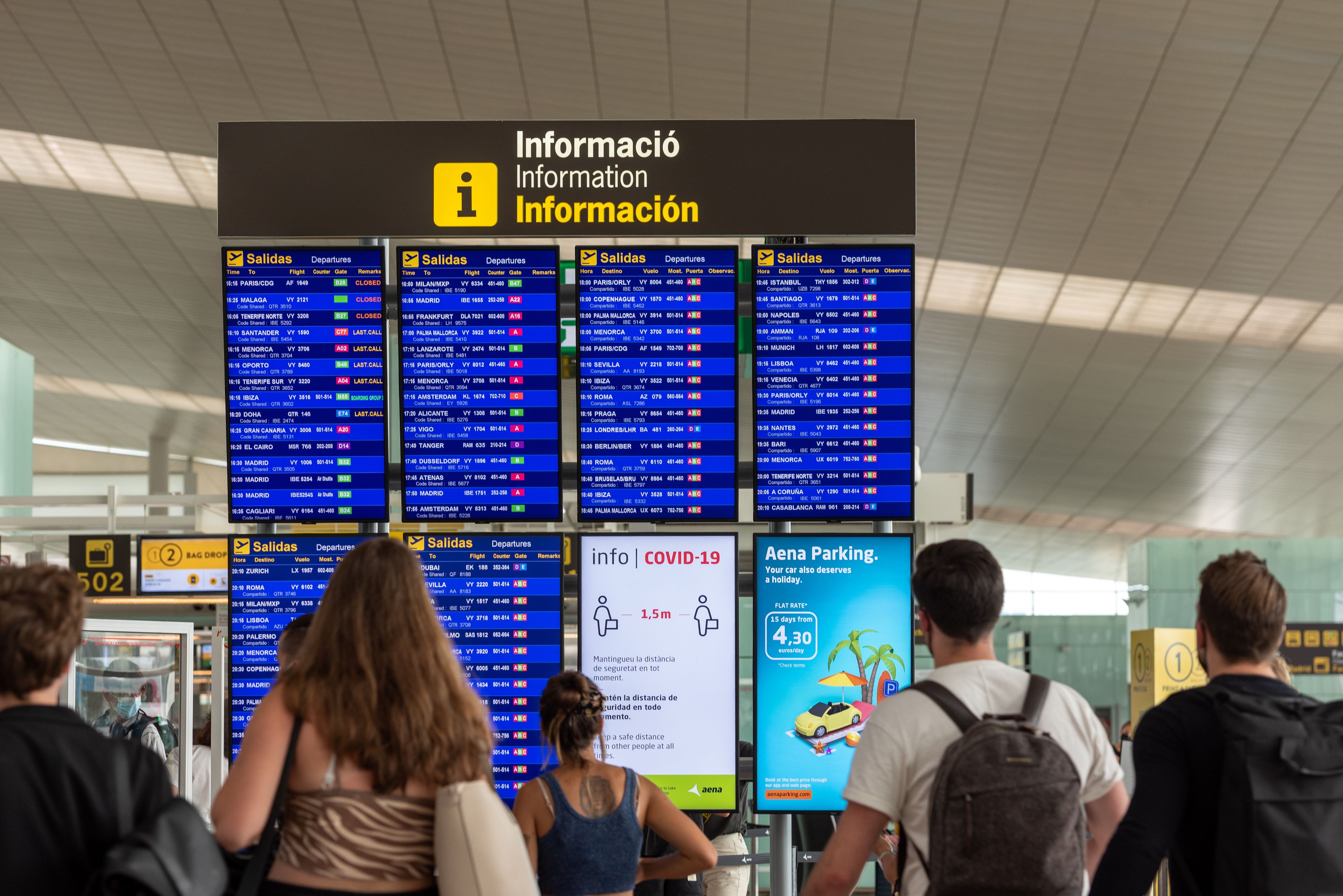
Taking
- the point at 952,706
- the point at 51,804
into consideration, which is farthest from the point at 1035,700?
the point at 51,804

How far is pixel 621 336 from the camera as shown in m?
4.61

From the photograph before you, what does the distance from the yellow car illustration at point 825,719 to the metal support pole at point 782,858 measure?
359 mm

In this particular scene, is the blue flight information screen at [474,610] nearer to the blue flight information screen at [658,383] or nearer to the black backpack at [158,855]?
the blue flight information screen at [658,383]

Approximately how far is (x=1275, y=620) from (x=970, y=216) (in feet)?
37.4

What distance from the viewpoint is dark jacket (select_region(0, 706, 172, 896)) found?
1.99 m

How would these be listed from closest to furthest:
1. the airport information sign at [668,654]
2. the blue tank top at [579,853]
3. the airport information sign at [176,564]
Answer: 1. the blue tank top at [579,853]
2. the airport information sign at [668,654]
3. the airport information sign at [176,564]

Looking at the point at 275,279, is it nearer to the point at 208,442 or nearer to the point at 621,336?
the point at 621,336

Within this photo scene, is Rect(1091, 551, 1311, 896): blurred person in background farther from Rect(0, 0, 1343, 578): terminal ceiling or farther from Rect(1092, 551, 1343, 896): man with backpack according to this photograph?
Rect(0, 0, 1343, 578): terminal ceiling

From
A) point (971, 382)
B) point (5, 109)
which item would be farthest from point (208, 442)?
point (971, 382)

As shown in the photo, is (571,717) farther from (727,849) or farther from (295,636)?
(727,849)

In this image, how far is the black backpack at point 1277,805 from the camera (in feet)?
7.49

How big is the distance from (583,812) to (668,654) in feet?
4.56

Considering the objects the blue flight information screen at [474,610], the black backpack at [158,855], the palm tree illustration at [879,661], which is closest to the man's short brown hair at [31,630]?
the black backpack at [158,855]

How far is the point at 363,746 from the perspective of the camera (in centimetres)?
220
